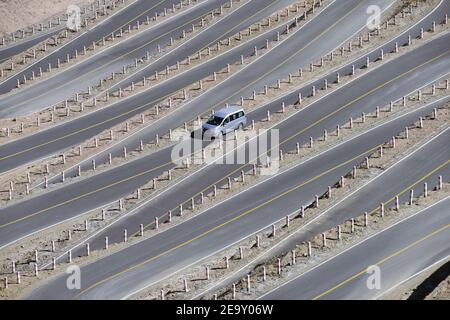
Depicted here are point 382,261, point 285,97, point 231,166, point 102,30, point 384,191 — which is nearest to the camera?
point 382,261

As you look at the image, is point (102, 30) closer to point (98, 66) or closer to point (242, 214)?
point (98, 66)

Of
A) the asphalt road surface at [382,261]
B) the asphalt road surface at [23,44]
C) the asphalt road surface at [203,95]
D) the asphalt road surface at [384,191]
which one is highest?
the asphalt road surface at [23,44]

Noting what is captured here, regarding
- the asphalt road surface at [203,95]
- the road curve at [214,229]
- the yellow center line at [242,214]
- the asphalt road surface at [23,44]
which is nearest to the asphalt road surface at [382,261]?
the road curve at [214,229]

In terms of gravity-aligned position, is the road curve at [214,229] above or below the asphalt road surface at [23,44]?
below

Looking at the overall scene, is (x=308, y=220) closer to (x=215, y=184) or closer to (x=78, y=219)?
(x=215, y=184)

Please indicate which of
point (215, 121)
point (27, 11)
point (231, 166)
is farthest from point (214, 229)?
point (27, 11)

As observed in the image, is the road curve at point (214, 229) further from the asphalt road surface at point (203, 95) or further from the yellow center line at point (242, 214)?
the asphalt road surface at point (203, 95)
